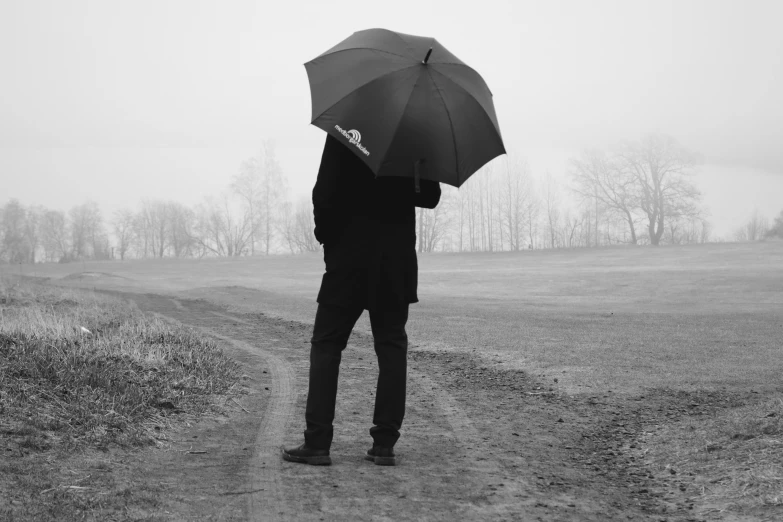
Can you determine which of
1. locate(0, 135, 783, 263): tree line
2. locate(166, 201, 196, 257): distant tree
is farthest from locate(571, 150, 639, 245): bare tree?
locate(166, 201, 196, 257): distant tree

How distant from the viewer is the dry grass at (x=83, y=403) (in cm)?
386

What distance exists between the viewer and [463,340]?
12797mm

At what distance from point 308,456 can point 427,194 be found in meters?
1.93

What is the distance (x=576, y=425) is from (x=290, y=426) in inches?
103

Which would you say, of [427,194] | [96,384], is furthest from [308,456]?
[96,384]

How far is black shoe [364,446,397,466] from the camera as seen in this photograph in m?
4.86

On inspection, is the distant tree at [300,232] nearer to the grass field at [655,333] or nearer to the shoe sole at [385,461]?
the grass field at [655,333]

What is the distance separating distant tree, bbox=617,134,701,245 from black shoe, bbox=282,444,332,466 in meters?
61.2

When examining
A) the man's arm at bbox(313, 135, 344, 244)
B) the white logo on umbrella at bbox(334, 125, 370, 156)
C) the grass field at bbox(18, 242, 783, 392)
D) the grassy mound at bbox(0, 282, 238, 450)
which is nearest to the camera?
the white logo on umbrella at bbox(334, 125, 370, 156)

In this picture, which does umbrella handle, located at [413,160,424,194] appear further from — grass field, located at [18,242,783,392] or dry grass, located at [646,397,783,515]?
grass field, located at [18,242,783,392]

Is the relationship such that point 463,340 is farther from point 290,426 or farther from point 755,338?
point 290,426

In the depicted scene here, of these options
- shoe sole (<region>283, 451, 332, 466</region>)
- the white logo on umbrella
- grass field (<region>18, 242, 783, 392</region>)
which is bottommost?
grass field (<region>18, 242, 783, 392</region>)

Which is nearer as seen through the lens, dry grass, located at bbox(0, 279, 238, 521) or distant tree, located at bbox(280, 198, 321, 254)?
dry grass, located at bbox(0, 279, 238, 521)

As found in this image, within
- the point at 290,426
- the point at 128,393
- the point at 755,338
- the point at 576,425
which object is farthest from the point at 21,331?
the point at 755,338
